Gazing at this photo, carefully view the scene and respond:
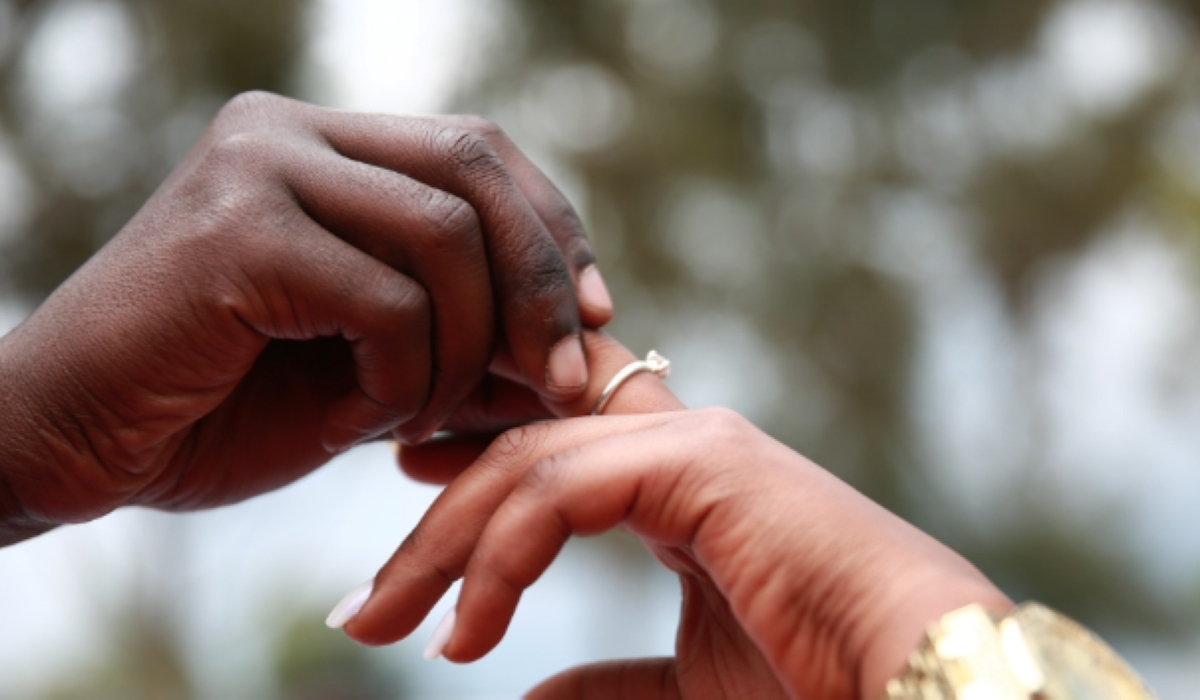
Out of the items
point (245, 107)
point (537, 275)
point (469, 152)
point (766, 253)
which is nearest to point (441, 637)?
point (537, 275)

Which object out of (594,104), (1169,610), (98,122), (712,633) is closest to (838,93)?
(594,104)

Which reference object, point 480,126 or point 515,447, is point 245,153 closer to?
point 480,126

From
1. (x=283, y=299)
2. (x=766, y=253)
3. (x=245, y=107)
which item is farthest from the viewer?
(x=766, y=253)

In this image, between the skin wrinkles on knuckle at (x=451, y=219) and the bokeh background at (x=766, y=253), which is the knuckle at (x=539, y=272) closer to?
the skin wrinkles on knuckle at (x=451, y=219)

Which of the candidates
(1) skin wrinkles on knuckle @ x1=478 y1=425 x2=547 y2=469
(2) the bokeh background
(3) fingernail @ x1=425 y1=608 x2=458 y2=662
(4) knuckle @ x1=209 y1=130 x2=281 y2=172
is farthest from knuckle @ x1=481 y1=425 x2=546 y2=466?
(2) the bokeh background

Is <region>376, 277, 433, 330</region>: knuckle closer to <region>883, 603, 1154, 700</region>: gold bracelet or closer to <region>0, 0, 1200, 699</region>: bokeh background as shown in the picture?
<region>883, 603, 1154, 700</region>: gold bracelet

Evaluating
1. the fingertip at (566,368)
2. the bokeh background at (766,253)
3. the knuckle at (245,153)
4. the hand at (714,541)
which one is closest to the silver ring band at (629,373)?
the fingertip at (566,368)
